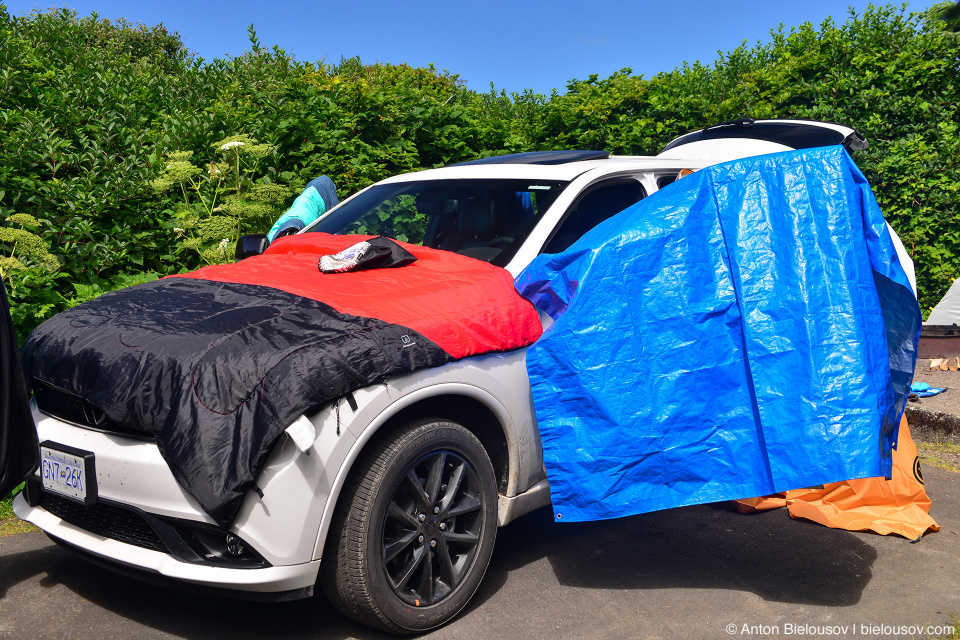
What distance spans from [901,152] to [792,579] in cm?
629

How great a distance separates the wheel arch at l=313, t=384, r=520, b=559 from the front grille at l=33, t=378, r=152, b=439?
0.71 meters

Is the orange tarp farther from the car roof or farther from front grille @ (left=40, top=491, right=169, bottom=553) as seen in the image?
front grille @ (left=40, top=491, right=169, bottom=553)

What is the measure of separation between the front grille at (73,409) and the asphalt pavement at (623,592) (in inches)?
32.1

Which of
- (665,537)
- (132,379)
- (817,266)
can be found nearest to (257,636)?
(132,379)

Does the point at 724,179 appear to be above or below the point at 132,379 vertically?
above

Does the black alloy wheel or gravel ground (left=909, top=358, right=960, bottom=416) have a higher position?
the black alloy wheel

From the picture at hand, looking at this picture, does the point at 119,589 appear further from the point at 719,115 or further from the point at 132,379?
the point at 719,115

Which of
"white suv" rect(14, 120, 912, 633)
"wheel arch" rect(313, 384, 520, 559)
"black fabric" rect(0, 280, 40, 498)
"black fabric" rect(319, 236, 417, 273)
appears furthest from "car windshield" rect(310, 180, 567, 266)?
"black fabric" rect(0, 280, 40, 498)

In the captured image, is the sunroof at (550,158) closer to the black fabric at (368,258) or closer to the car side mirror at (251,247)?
the black fabric at (368,258)

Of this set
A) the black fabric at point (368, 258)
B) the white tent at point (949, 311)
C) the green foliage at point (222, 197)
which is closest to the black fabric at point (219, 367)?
the black fabric at point (368, 258)

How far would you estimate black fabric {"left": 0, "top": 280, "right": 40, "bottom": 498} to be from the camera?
295 centimetres

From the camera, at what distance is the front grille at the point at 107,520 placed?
8.93ft

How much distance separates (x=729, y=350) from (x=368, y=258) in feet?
5.47

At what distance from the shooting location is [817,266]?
325 centimetres
